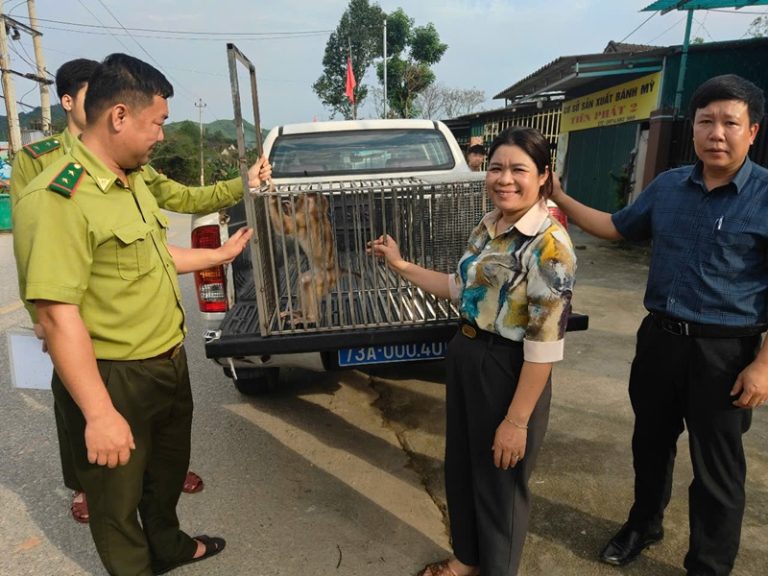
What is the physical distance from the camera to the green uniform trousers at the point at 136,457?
172 centimetres

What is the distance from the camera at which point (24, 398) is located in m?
3.81

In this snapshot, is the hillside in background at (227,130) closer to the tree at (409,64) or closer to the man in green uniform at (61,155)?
the man in green uniform at (61,155)

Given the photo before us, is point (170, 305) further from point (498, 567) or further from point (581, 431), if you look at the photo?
point (581, 431)

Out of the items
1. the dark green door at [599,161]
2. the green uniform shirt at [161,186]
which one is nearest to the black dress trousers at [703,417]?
the green uniform shirt at [161,186]

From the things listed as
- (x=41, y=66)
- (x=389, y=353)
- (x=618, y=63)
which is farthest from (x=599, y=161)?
(x=41, y=66)

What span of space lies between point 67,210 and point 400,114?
32574 mm

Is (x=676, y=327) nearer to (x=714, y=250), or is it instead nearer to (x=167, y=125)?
(x=714, y=250)

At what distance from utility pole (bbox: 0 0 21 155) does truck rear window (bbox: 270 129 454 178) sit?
15766 mm

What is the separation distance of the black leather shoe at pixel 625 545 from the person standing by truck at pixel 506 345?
0.57 meters

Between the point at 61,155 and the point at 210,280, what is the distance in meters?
0.95

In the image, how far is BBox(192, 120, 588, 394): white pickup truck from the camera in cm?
247

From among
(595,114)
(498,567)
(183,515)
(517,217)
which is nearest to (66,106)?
(183,515)

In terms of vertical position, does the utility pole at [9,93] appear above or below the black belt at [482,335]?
above

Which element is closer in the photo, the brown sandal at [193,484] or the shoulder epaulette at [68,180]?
the shoulder epaulette at [68,180]
